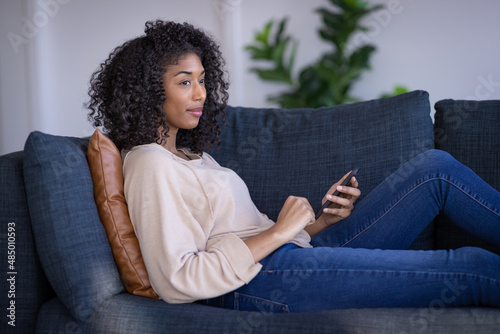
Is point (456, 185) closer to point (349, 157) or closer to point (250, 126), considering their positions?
point (349, 157)

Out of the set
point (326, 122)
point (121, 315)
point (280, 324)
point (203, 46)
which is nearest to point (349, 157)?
point (326, 122)

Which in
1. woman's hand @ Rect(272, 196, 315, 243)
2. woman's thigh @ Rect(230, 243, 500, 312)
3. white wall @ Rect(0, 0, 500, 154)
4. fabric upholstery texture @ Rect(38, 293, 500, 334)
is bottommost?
fabric upholstery texture @ Rect(38, 293, 500, 334)

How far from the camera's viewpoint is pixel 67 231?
1231 mm

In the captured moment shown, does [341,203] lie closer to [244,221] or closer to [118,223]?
[244,221]

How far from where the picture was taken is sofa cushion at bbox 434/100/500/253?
171cm

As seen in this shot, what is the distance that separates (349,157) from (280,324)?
0.80m

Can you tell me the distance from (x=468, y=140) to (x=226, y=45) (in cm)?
201

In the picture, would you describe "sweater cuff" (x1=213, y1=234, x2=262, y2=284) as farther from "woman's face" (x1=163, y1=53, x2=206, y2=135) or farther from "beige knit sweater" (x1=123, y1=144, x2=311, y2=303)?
"woman's face" (x1=163, y1=53, x2=206, y2=135)

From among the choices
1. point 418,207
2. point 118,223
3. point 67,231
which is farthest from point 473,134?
point 67,231

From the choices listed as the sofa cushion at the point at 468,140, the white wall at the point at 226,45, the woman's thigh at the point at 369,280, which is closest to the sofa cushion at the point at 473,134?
the sofa cushion at the point at 468,140

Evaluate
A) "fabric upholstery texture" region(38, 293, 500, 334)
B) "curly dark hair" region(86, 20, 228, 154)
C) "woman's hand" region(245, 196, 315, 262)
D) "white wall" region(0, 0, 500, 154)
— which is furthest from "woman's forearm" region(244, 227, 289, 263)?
"white wall" region(0, 0, 500, 154)

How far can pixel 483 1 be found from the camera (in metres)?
2.96

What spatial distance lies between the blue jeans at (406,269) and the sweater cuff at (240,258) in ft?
0.15

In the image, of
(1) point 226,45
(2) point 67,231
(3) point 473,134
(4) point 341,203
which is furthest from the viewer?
(1) point 226,45
